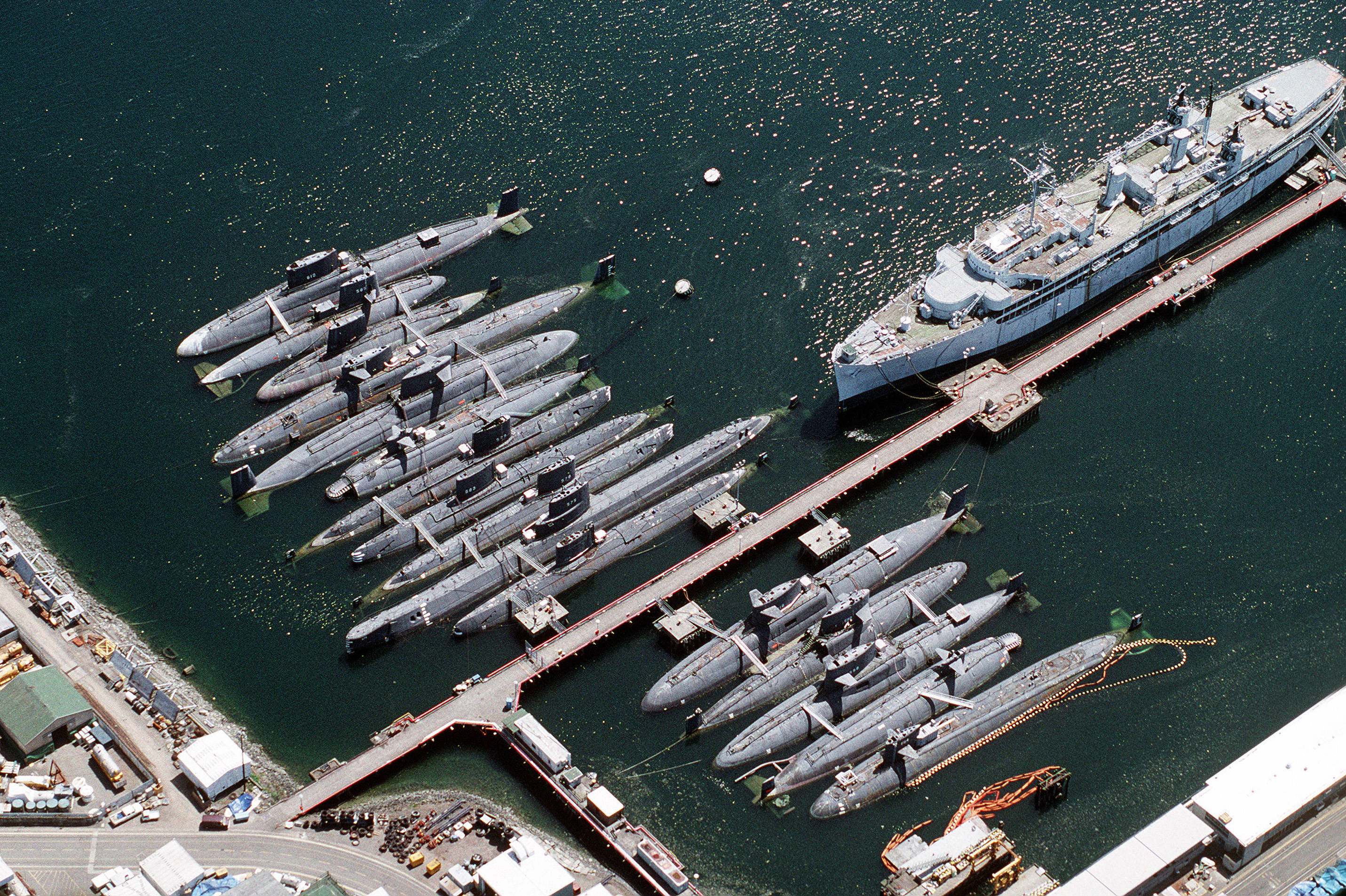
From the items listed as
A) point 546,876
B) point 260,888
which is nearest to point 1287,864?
point 546,876

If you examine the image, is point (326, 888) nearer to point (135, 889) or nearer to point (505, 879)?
point (505, 879)

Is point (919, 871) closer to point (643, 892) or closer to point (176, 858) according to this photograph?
point (643, 892)

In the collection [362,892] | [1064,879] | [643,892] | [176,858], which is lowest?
[1064,879]

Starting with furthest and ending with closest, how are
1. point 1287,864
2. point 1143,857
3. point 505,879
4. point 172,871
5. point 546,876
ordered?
point 1287,864
point 172,871
point 546,876
point 505,879
point 1143,857

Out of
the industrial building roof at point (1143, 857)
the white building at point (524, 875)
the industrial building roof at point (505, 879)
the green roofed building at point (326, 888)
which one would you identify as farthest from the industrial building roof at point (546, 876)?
the industrial building roof at point (1143, 857)

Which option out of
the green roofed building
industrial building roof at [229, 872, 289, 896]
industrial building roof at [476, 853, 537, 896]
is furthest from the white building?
industrial building roof at [229, 872, 289, 896]

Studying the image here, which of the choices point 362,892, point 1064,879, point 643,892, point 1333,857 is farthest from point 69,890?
point 1333,857
